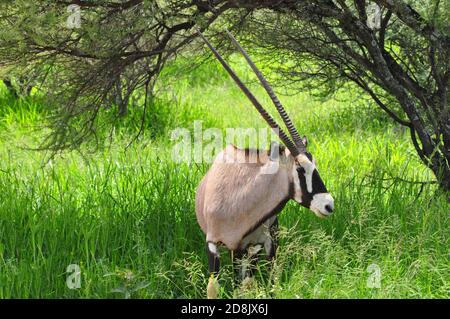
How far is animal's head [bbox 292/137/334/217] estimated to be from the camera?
374cm

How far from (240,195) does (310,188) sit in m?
0.35

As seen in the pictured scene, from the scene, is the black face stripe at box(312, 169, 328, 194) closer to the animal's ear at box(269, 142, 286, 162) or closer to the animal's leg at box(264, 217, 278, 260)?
the animal's ear at box(269, 142, 286, 162)

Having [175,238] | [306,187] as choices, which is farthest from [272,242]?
[175,238]

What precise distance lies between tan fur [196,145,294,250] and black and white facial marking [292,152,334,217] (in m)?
0.06

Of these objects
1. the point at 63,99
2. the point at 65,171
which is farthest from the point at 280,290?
the point at 65,171

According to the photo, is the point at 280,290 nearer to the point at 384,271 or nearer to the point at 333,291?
the point at 333,291

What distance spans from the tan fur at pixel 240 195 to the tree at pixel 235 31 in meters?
1.12

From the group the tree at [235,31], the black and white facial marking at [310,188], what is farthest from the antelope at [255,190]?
the tree at [235,31]

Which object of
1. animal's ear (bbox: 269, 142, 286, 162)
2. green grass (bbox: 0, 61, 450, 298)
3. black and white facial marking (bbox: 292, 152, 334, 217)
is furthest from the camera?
green grass (bbox: 0, 61, 450, 298)

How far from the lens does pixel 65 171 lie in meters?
6.41

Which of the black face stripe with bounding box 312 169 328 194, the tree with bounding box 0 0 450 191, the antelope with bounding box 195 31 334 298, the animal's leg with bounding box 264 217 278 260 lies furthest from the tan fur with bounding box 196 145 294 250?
the tree with bounding box 0 0 450 191
